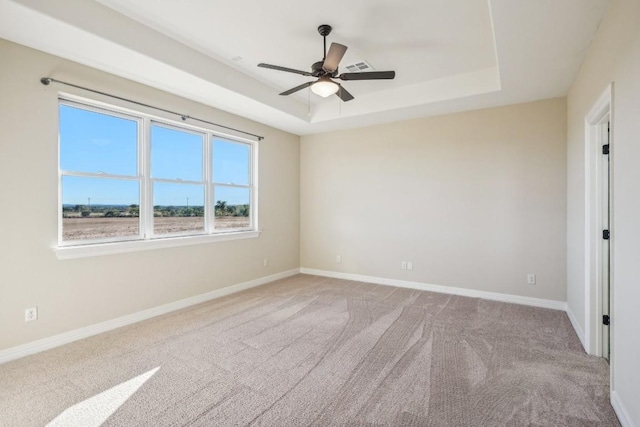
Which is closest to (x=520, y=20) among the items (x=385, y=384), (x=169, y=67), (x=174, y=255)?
(x=385, y=384)

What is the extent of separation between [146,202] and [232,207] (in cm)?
136

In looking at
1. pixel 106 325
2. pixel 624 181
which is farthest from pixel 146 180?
pixel 624 181

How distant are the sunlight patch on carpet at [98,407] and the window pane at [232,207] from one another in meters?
2.57

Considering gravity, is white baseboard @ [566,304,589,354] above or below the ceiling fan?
below

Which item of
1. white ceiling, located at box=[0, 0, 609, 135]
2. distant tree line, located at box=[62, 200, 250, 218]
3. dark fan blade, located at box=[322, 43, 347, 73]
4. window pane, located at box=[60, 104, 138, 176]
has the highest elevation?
white ceiling, located at box=[0, 0, 609, 135]

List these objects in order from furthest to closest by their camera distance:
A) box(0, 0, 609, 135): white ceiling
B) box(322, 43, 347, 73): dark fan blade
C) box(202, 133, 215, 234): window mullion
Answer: box(202, 133, 215, 234): window mullion < box(322, 43, 347, 73): dark fan blade < box(0, 0, 609, 135): white ceiling

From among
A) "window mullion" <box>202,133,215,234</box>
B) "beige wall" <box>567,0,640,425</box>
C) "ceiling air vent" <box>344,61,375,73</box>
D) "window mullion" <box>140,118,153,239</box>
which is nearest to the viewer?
"beige wall" <box>567,0,640,425</box>

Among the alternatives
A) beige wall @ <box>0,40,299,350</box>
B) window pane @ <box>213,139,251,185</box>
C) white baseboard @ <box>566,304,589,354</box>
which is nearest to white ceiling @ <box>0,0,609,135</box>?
beige wall @ <box>0,40,299,350</box>

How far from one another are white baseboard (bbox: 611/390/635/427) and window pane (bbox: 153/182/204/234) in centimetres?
440

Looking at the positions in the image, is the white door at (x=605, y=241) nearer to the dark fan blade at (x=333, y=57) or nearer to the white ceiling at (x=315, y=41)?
the white ceiling at (x=315, y=41)

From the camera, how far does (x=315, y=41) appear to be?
10.1ft

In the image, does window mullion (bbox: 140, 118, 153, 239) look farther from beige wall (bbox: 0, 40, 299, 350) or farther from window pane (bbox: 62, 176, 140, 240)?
beige wall (bbox: 0, 40, 299, 350)

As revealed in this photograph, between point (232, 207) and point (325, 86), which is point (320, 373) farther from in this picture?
point (232, 207)

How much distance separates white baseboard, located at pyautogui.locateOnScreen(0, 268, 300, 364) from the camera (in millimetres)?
2664
